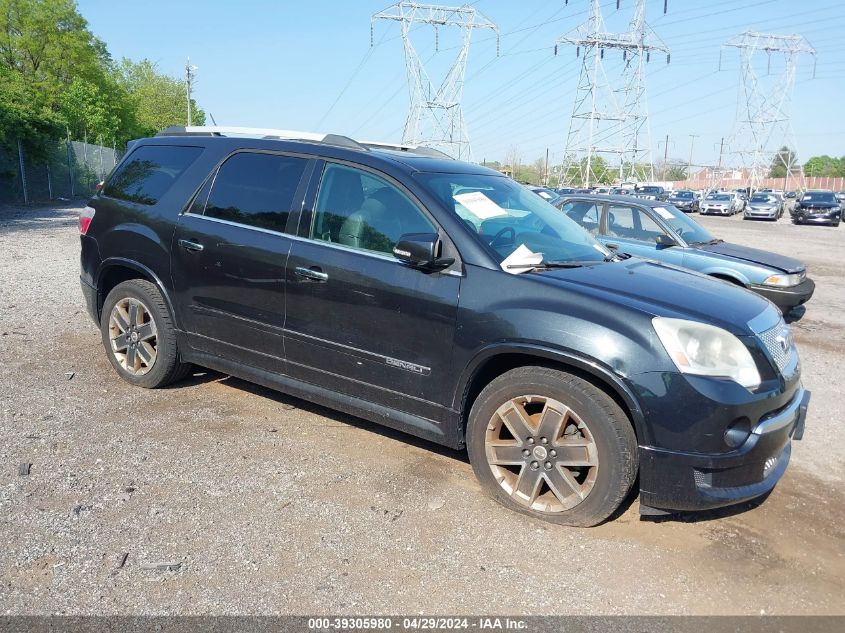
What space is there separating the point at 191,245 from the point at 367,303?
1.55 m

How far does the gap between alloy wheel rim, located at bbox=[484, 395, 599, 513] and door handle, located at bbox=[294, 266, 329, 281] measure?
133 centimetres

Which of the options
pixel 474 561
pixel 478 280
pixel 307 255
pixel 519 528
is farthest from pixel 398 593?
pixel 307 255

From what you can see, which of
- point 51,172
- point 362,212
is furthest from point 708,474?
point 51,172

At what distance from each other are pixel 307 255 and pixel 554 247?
152cm

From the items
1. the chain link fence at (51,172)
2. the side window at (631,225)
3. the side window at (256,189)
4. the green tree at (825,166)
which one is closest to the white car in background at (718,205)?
the chain link fence at (51,172)

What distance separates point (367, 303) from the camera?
387 cm

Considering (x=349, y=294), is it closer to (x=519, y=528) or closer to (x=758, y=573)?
(x=519, y=528)

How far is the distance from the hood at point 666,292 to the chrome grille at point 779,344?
12 centimetres

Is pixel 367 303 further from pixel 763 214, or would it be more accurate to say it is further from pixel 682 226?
pixel 763 214

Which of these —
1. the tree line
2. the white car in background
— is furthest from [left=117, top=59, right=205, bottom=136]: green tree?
the white car in background

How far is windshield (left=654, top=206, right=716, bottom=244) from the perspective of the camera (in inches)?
364

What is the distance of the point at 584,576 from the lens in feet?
10.0

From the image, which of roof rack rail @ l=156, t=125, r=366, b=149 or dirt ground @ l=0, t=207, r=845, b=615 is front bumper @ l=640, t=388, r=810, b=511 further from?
roof rack rail @ l=156, t=125, r=366, b=149

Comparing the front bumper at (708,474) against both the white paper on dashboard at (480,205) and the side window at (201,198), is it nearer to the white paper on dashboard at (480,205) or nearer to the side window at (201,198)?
the white paper on dashboard at (480,205)
